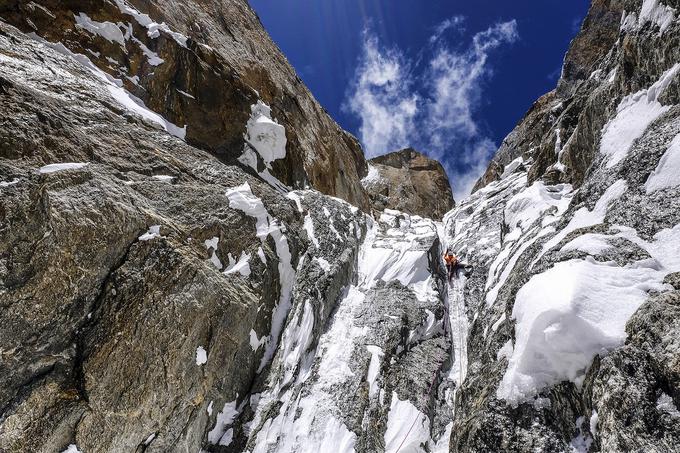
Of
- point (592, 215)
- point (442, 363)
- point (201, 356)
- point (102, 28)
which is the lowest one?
point (201, 356)

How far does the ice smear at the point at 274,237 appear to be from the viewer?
44.5 ft

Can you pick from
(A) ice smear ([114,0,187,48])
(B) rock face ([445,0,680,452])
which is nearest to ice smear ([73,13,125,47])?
(A) ice smear ([114,0,187,48])

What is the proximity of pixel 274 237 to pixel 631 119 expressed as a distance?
13.8 m

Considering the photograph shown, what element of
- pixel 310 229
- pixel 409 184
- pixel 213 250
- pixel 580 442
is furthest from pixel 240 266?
pixel 409 184

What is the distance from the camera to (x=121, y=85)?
1568 centimetres

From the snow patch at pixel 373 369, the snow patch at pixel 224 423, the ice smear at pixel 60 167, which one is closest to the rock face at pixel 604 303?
the snow patch at pixel 373 369

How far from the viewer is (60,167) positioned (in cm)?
930

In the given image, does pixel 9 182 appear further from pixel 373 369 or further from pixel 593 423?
pixel 593 423

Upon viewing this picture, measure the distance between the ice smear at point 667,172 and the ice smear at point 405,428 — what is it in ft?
29.2

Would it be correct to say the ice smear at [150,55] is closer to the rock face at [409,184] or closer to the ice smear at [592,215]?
the ice smear at [592,215]

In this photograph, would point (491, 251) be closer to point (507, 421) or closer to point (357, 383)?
point (357, 383)

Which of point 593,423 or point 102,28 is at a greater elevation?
point 102,28

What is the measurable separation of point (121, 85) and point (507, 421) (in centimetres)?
1873

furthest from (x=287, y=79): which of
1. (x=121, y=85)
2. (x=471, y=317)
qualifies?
(x=471, y=317)
